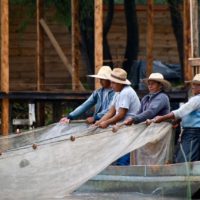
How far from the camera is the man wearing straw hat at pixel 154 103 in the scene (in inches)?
492

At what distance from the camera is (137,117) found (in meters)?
12.5

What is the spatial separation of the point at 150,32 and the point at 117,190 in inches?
269

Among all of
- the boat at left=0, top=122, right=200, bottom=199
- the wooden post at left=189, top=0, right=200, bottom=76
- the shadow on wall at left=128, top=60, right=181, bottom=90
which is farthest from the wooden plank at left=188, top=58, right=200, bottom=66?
the shadow on wall at left=128, top=60, right=181, bottom=90

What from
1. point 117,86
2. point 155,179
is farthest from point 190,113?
point 117,86

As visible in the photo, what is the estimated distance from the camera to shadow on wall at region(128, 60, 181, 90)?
72.0 ft

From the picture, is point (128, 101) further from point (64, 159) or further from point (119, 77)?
point (64, 159)

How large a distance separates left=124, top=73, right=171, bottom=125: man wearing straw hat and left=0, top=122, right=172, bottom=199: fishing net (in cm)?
23

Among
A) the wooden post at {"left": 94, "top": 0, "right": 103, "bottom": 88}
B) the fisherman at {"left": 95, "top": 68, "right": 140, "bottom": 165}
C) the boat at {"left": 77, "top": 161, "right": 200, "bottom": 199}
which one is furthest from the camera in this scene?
the wooden post at {"left": 94, "top": 0, "right": 103, "bottom": 88}

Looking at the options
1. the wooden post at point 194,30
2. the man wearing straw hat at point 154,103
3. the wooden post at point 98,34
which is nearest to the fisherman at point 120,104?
the man wearing straw hat at point 154,103

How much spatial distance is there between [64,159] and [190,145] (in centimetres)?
166

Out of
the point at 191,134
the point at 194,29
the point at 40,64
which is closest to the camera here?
the point at 191,134

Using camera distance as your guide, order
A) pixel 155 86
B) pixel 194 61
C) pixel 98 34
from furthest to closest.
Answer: pixel 98 34
pixel 194 61
pixel 155 86

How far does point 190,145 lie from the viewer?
1246 cm

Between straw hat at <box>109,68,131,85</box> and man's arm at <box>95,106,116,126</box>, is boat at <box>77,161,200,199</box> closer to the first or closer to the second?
man's arm at <box>95,106,116,126</box>
